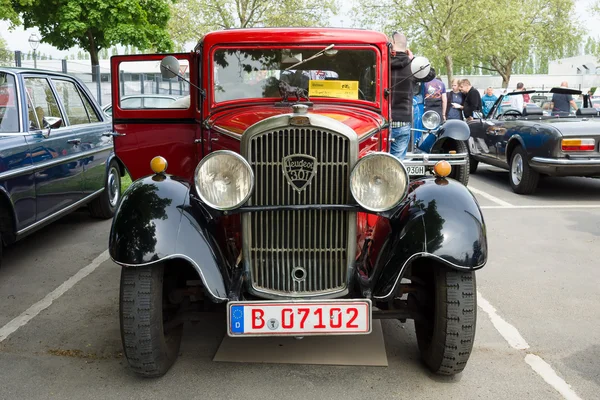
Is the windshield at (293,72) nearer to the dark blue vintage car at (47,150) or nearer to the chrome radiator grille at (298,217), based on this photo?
the chrome radiator grille at (298,217)

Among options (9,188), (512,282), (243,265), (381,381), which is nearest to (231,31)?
(243,265)

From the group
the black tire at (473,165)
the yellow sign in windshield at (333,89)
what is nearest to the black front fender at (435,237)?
the yellow sign in windshield at (333,89)

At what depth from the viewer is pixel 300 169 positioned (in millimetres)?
3191

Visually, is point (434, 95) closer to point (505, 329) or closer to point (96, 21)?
point (505, 329)

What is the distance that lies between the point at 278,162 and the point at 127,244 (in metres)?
0.89

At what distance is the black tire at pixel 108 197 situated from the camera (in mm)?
7367

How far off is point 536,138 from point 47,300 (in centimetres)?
670

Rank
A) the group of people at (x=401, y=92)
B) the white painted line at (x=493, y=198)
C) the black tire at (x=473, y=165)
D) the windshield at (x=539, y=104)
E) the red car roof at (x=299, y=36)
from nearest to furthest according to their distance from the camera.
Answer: the red car roof at (x=299, y=36) < the group of people at (x=401, y=92) < the white painted line at (x=493, y=198) < the windshield at (x=539, y=104) < the black tire at (x=473, y=165)

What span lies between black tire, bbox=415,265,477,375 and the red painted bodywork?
519 mm

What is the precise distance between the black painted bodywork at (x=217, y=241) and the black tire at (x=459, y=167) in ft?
17.9

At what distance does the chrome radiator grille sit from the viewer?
3.18 meters

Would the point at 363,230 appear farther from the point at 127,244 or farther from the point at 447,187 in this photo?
the point at 127,244

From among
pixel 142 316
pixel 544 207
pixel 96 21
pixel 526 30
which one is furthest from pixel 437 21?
pixel 142 316

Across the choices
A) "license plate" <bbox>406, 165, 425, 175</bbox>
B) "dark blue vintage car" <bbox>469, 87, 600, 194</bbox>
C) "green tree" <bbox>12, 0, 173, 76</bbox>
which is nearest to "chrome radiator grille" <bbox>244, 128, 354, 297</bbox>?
"license plate" <bbox>406, 165, 425, 175</bbox>
